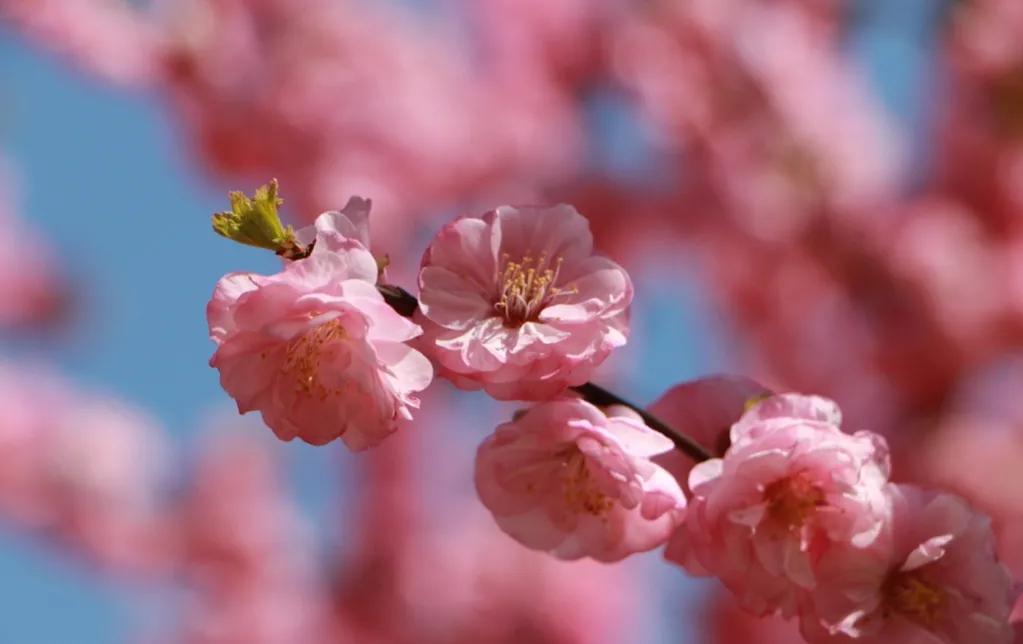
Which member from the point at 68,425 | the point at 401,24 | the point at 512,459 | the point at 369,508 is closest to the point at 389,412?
the point at 512,459

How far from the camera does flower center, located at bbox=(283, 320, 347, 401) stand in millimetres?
739

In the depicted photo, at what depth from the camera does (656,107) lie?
3518 mm

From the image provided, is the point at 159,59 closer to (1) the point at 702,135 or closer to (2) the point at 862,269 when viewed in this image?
(1) the point at 702,135

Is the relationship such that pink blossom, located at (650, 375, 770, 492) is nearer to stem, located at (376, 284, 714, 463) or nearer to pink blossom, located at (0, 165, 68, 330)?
stem, located at (376, 284, 714, 463)

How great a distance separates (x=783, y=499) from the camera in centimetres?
82

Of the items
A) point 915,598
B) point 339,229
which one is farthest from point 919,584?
point 339,229

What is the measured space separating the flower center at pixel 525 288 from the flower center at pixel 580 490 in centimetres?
10

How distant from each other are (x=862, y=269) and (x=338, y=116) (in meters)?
1.40

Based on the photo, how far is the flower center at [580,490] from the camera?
82cm

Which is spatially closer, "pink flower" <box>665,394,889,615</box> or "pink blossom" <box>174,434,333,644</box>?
"pink flower" <box>665,394,889,615</box>

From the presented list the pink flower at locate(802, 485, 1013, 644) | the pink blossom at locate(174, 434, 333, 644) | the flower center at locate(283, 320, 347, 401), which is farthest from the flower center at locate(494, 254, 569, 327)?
the pink blossom at locate(174, 434, 333, 644)

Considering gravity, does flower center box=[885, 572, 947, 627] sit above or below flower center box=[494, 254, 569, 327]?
below

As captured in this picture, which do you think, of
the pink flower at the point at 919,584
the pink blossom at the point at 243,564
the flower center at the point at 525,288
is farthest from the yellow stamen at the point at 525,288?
the pink blossom at the point at 243,564

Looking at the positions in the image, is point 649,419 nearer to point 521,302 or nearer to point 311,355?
point 521,302
